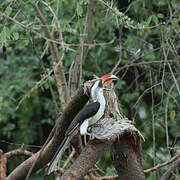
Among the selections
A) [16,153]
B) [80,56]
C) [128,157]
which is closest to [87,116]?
[128,157]

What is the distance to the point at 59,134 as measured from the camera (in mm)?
2830

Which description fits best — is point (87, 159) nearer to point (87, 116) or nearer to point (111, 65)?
point (87, 116)

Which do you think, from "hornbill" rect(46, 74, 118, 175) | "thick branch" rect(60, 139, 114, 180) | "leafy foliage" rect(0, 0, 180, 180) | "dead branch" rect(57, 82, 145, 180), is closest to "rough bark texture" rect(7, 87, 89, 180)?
"hornbill" rect(46, 74, 118, 175)

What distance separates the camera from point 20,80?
5.00 meters

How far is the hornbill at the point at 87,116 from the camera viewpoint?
8.87ft

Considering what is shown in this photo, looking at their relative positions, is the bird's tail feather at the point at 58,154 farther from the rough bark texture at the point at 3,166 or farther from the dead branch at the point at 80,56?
the dead branch at the point at 80,56

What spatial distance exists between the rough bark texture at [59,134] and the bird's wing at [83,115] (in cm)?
4

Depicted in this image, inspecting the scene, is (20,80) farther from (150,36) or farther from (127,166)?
(127,166)

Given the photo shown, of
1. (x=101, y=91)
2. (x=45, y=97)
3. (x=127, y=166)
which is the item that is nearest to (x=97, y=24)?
(x=45, y=97)

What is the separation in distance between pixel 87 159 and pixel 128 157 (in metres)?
0.27

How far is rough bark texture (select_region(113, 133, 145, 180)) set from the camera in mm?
2541

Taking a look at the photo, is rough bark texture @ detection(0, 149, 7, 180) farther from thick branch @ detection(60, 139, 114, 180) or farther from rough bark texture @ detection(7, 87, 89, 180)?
thick branch @ detection(60, 139, 114, 180)

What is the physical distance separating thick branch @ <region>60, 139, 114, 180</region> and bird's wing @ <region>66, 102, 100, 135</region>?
0.86 ft

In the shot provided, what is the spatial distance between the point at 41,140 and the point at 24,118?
314mm
